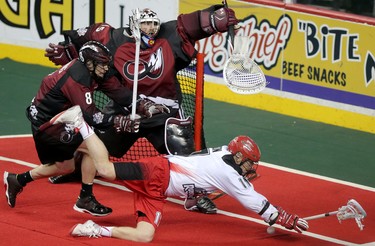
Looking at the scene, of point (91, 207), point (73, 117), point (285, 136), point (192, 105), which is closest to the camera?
point (73, 117)

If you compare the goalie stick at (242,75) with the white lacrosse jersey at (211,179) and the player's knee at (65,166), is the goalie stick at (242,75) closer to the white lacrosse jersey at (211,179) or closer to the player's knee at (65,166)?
the white lacrosse jersey at (211,179)

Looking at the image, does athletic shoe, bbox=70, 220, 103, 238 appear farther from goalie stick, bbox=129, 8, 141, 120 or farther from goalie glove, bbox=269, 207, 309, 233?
goalie glove, bbox=269, 207, 309, 233

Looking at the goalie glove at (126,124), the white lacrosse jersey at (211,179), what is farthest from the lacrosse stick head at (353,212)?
the goalie glove at (126,124)

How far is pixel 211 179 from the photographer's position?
8.79 m

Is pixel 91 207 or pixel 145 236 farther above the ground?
pixel 145 236

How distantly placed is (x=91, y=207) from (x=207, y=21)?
209 centimetres

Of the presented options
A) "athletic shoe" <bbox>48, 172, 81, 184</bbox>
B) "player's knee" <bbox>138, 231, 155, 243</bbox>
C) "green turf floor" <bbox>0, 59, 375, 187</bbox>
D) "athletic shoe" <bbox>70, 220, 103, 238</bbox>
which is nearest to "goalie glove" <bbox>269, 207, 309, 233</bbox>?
"player's knee" <bbox>138, 231, 155, 243</bbox>

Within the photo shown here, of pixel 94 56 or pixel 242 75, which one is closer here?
pixel 94 56

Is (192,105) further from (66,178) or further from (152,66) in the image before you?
(66,178)

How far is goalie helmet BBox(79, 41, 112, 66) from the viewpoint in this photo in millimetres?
9227

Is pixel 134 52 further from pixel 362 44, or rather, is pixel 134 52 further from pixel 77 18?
pixel 77 18

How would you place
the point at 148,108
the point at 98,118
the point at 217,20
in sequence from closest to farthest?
1. the point at 98,118
2. the point at 148,108
3. the point at 217,20

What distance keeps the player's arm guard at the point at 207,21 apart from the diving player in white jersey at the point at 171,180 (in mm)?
1664

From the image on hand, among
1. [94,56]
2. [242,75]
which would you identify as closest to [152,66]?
[242,75]
